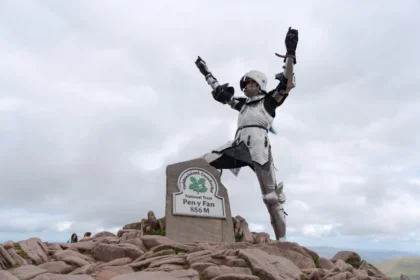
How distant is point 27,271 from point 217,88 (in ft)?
25.4

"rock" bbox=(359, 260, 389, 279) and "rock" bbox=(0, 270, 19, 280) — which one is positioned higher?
"rock" bbox=(359, 260, 389, 279)

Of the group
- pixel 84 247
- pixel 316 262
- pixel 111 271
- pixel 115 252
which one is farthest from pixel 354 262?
pixel 84 247

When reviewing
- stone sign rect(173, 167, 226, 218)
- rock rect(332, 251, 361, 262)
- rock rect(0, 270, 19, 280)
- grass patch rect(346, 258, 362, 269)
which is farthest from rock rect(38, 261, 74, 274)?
grass patch rect(346, 258, 362, 269)

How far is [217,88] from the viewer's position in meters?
12.9

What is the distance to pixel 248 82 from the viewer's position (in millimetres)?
12188

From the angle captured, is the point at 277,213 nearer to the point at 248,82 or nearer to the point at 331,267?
the point at 331,267

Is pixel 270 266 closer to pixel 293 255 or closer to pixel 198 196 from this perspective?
pixel 293 255

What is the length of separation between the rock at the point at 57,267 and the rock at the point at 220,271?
7.21 feet

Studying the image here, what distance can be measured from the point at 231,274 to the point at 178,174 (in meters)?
3.95

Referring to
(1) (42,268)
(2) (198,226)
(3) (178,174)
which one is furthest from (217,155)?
(1) (42,268)

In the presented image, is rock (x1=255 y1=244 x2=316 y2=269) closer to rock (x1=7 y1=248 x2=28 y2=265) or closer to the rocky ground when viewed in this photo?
the rocky ground

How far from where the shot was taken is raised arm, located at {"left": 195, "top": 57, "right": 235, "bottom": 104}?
41.5 feet

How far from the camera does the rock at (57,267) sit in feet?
22.8

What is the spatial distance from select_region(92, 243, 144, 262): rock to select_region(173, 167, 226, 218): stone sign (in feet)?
6.03
